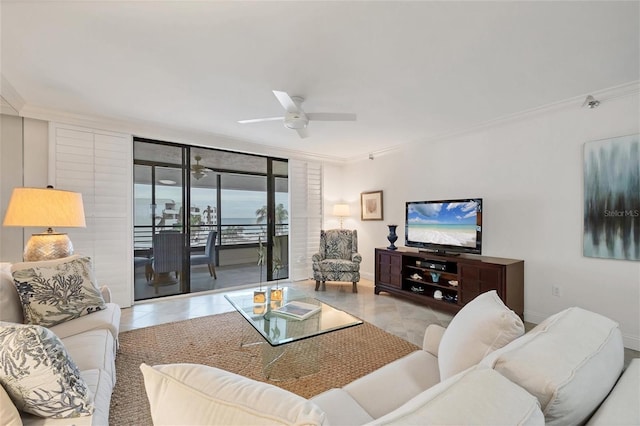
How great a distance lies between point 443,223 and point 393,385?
293 cm

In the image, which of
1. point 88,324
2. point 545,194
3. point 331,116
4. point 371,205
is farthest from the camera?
point 371,205

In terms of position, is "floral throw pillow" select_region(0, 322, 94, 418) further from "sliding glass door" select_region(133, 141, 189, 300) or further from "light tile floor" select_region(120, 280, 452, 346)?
"sliding glass door" select_region(133, 141, 189, 300)

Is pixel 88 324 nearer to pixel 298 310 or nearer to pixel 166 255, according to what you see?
pixel 298 310

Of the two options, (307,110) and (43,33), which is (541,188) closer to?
(307,110)

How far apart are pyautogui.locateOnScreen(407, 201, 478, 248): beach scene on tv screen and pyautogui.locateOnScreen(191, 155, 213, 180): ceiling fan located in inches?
126

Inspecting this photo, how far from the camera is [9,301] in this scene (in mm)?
1809

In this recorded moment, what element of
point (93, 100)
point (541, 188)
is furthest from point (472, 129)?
point (93, 100)

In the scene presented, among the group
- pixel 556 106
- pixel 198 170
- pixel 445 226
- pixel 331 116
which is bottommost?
pixel 445 226

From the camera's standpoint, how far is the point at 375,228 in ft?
17.2

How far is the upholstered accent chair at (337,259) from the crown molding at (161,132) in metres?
1.59

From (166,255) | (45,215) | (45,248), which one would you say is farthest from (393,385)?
(166,255)

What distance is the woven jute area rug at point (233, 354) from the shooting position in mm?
1938

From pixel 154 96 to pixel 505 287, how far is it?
413 centimetres

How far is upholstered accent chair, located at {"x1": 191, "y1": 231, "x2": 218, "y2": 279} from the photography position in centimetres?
446
